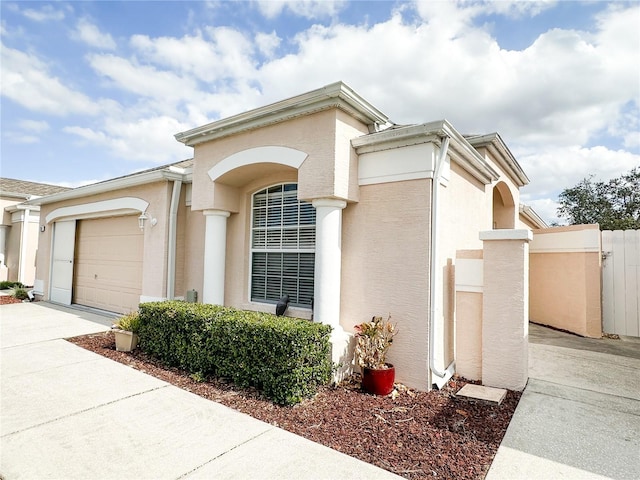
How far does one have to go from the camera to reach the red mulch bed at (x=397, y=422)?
3.19m

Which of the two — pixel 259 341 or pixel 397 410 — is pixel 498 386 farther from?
pixel 259 341

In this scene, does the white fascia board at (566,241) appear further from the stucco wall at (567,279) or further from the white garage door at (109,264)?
the white garage door at (109,264)

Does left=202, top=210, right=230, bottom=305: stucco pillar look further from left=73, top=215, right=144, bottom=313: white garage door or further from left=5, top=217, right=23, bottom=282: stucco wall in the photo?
left=5, top=217, right=23, bottom=282: stucco wall

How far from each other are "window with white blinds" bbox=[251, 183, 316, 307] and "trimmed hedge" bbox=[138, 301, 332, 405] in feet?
4.27

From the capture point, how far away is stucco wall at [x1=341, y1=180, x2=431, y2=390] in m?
4.96

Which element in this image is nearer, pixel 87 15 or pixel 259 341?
pixel 259 341

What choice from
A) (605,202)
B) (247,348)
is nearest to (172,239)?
(247,348)

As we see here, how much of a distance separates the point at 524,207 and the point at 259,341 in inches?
455

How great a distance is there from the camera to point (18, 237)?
53.0ft

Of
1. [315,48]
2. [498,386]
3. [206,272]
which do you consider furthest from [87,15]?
[498,386]

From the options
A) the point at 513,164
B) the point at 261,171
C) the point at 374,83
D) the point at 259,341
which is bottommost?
the point at 259,341

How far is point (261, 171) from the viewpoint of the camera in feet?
22.5

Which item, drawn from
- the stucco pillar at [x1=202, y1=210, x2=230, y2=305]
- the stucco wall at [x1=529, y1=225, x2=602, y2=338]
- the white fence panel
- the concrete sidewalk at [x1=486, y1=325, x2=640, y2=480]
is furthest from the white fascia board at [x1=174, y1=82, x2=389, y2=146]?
the white fence panel

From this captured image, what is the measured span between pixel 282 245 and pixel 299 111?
2.56 metres
